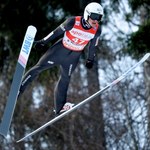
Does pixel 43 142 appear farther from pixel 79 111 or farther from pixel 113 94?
pixel 113 94

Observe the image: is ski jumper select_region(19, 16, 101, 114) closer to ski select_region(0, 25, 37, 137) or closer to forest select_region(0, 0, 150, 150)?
ski select_region(0, 25, 37, 137)

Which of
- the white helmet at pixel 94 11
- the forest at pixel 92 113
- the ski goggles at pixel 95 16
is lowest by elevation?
the forest at pixel 92 113

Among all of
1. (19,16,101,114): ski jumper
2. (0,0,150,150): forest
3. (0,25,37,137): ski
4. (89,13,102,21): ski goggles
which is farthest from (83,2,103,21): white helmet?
(0,0,150,150): forest

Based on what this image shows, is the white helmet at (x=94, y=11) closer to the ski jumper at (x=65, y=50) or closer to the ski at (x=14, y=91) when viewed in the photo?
the ski jumper at (x=65, y=50)

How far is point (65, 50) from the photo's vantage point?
6.17 meters

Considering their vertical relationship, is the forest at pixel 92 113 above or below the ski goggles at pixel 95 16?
below

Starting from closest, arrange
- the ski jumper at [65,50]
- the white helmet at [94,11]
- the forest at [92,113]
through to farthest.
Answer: the white helmet at [94,11] → the ski jumper at [65,50] → the forest at [92,113]

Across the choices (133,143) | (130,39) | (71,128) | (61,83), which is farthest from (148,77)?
(61,83)

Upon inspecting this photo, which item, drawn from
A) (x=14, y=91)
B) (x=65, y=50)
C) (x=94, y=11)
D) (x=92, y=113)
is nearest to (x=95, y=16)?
(x=94, y=11)

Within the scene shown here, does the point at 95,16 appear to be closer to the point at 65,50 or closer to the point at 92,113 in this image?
the point at 65,50

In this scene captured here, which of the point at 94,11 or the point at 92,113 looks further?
the point at 92,113

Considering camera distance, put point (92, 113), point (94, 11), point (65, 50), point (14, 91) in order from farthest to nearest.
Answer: point (92, 113), point (65, 50), point (14, 91), point (94, 11)

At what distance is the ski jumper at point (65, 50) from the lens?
5.93m

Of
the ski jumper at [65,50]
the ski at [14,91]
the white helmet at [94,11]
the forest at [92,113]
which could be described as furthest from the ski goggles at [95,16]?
the forest at [92,113]
